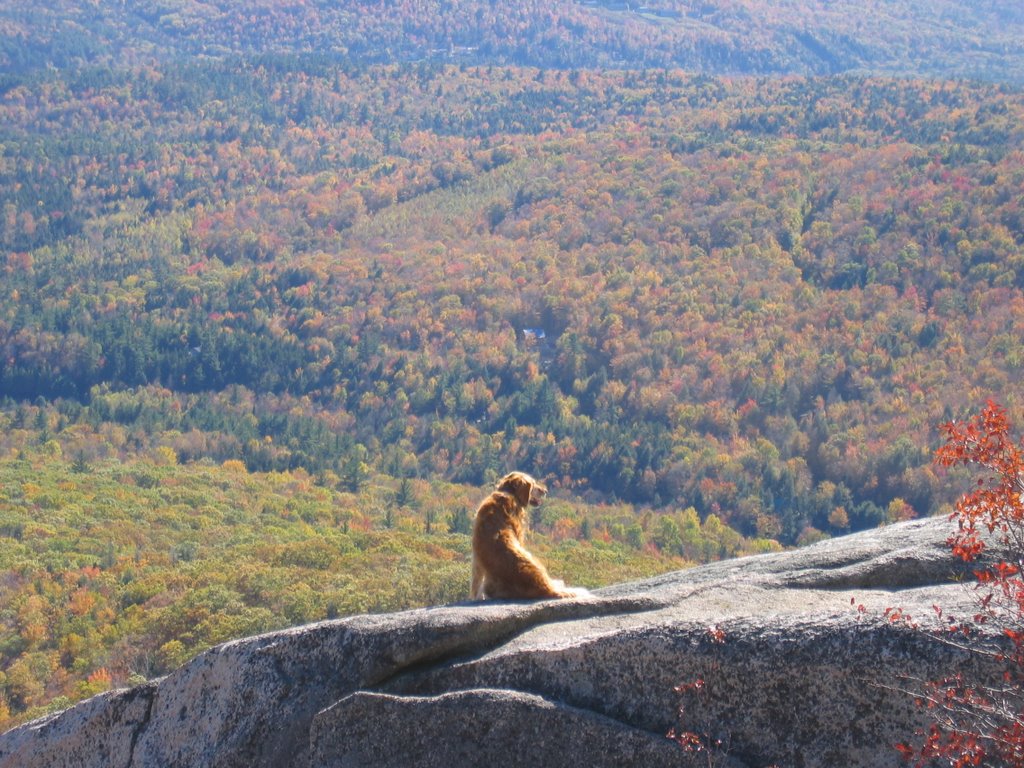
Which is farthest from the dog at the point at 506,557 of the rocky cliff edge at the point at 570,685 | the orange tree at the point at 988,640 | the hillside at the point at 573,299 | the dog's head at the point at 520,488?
the hillside at the point at 573,299

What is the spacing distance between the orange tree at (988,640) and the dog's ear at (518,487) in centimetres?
371

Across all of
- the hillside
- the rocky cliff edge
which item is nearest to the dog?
the rocky cliff edge

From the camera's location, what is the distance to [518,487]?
10148 mm

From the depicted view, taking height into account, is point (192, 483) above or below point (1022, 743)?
below

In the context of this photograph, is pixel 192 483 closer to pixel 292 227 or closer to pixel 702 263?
pixel 702 263

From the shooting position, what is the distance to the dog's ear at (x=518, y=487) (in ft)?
33.1

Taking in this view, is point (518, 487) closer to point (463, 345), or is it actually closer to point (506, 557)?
point (506, 557)

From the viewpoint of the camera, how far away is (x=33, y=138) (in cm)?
18000

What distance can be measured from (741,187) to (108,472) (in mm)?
85210

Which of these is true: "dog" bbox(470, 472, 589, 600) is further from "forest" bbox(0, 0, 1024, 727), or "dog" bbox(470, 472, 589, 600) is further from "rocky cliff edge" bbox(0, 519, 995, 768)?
"forest" bbox(0, 0, 1024, 727)

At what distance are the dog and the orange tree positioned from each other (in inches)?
118

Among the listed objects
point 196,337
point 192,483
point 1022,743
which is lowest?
point 196,337

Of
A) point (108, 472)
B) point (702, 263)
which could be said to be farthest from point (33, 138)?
point (108, 472)

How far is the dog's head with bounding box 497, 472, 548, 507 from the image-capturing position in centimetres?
1008
